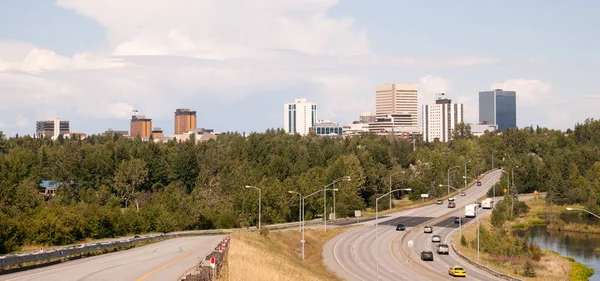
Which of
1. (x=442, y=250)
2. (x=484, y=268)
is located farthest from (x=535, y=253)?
(x=484, y=268)

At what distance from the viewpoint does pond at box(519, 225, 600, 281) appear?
104188mm

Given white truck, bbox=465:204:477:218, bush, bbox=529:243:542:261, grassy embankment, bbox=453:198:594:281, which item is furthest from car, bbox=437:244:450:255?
white truck, bbox=465:204:477:218

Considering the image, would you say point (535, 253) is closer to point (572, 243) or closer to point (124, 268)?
point (572, 243)

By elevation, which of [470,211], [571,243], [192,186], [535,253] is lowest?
[571,243]

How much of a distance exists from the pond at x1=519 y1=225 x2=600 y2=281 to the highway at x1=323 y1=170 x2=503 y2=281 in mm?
15367

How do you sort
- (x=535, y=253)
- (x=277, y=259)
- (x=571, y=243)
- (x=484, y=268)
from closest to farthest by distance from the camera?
(x=277, y=259) < (x=484, y=268) < (x=535, y=253) < (x=571, y=243)

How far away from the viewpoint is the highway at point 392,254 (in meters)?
76.3

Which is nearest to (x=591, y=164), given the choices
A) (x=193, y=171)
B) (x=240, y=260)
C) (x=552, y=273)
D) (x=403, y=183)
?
(x=403, y=183)

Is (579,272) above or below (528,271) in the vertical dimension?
below

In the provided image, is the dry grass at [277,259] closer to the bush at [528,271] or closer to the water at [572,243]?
the bush at [528,271]

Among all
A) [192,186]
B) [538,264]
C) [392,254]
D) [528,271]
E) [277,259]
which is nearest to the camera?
[277,259]

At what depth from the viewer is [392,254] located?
93.0 meters

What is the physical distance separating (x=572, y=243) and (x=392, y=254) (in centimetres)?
4603

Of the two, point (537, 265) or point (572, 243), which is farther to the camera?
point (572, 243)
